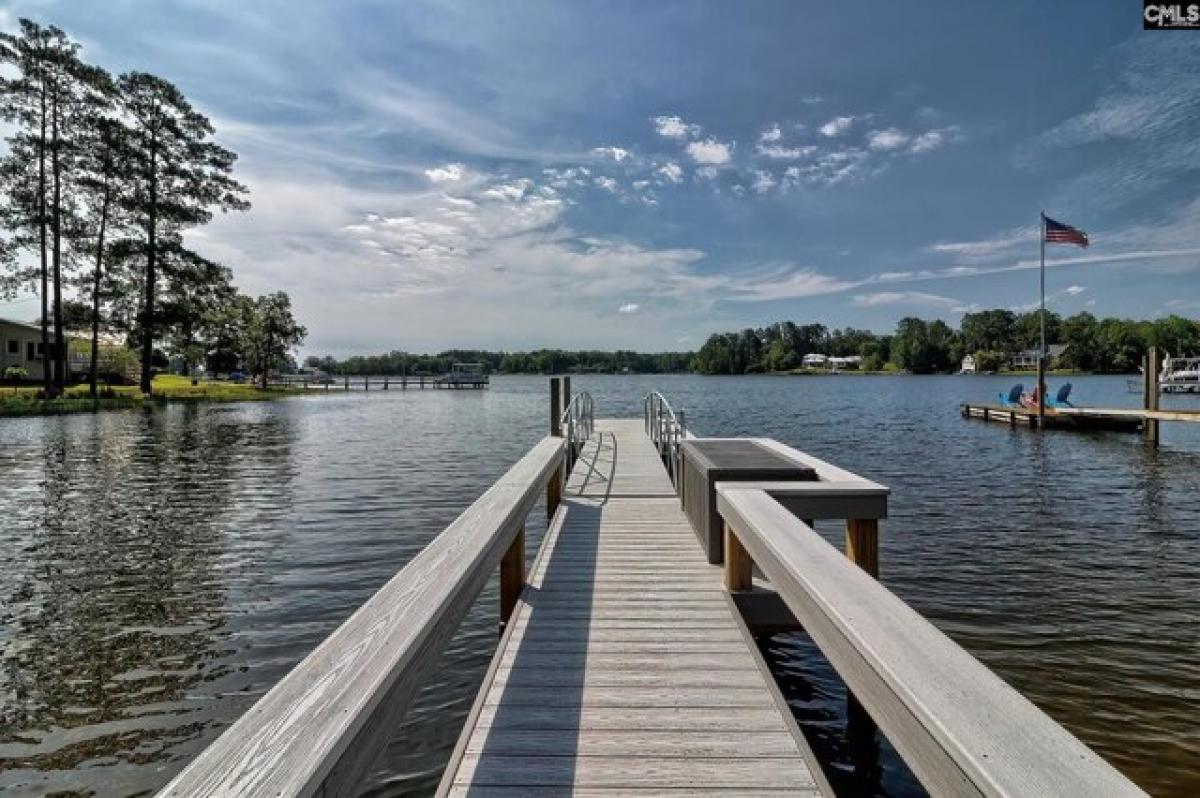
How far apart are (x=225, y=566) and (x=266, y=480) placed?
6458 mm

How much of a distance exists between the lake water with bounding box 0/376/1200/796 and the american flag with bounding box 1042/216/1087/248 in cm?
1311

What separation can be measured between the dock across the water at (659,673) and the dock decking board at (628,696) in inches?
0.5

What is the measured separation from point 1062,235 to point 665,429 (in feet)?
75.6

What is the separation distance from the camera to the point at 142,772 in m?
3.84

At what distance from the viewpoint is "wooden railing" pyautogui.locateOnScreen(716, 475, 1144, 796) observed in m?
1.33

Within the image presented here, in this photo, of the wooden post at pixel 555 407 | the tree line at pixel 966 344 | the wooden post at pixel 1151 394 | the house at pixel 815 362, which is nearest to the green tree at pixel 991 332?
the tree line at pixel 966 344

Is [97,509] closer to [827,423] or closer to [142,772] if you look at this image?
[142,772]

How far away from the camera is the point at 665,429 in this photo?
13.3 meters

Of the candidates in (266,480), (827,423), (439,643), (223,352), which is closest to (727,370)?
(223,352)

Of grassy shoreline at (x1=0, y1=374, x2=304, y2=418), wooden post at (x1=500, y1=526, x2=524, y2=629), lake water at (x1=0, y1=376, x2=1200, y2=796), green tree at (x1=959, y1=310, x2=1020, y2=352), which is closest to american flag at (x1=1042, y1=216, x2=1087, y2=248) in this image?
lake water at (x1=0, y1=376, x2=1200, y2=796)

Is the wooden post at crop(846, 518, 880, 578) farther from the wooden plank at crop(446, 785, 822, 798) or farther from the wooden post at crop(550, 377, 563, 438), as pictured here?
the wooden post at crop(550, 377, 563, 438)

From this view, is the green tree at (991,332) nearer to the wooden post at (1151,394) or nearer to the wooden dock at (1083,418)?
the wooden dock at (1083,418)

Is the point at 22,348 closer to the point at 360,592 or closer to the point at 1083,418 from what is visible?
the point at 360,592

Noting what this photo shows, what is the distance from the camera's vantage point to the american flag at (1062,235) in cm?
2569
